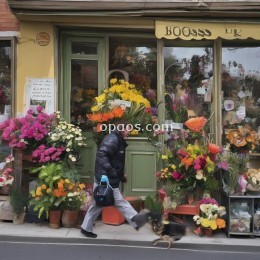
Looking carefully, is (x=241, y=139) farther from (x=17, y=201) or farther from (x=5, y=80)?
(x=5, y=80)

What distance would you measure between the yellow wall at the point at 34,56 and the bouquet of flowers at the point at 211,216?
3.30 metres

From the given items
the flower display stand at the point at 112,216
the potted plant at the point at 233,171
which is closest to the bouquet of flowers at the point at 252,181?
the potted plant at the point at 233,171

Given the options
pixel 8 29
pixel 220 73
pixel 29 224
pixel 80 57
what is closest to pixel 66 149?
pixel 29 224

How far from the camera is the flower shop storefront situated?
7.43 m

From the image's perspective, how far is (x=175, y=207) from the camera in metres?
6.90

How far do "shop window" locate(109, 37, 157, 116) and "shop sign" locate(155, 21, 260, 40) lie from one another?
0.73 meters

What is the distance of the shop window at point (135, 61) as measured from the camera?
809 centimetres

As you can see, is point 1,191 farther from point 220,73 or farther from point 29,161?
point 220,73

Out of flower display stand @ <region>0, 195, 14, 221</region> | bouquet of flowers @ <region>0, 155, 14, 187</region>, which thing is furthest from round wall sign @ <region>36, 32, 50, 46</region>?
flower display stand @ <region>0, 195, 14, 221</region>

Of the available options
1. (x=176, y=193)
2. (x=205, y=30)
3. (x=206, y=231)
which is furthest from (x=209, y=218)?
(x=205, y=30)

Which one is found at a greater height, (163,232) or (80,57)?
(80,57)

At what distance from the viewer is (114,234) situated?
670 cm

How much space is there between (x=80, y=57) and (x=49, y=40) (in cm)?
63

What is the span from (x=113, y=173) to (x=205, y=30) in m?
2.87
